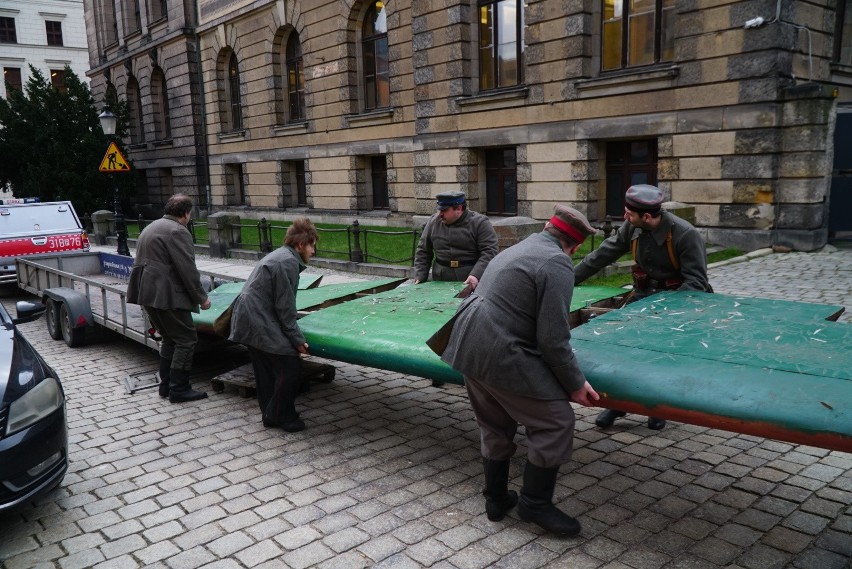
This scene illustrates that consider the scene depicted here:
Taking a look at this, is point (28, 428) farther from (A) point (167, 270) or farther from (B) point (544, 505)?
(B) point (544, 505)

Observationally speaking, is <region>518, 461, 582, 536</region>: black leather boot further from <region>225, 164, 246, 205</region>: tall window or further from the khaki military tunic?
<region>225, 164, 246, 205</region>: tall window

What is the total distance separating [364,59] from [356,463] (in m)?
20.1

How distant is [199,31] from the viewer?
95.7 ft

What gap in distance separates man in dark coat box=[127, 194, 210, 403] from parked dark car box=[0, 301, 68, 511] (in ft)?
5.32

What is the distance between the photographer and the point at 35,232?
13352mm

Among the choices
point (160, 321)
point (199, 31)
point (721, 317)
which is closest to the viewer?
point (721, 317)

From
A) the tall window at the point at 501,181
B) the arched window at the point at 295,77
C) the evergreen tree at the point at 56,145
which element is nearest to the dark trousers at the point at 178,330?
the tall window at the point at 501,181

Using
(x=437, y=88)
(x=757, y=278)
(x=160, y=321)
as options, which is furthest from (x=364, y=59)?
(x=160, y=321)

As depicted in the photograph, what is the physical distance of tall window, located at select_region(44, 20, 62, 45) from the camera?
2039 inches

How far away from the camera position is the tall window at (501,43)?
1827cm

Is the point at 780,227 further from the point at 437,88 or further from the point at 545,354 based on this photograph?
the point at 545,354

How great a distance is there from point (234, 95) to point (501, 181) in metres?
15.2

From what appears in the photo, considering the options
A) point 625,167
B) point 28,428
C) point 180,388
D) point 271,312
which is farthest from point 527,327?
point 625,167

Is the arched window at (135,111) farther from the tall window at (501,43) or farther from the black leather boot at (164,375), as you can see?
the black leather boot at (164,375)
